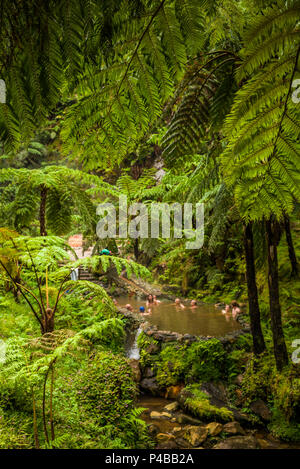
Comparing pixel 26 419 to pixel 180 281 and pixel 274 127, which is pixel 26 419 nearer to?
pixel 274 127

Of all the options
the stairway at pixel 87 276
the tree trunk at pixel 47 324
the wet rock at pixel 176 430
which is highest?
the tree trunk at pixel 47 324

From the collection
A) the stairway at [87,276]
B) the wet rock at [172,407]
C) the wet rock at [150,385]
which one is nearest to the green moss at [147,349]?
the wet rock at [150,385]

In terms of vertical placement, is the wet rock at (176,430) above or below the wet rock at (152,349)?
below

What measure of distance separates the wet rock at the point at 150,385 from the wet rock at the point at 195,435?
83 centimetres

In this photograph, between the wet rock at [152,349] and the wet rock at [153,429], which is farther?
the wet rock at [152,349]

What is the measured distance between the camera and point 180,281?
762cm

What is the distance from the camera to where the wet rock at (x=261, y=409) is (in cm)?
282

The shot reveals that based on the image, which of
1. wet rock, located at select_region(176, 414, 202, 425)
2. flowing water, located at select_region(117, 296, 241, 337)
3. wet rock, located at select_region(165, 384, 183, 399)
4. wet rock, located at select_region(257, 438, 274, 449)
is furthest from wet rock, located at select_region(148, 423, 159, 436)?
flowing water, located at select_region(117, 296, 241, 337)

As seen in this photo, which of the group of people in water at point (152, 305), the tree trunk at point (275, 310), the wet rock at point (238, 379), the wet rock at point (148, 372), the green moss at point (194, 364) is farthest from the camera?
the group of people in water at point (152, 305)

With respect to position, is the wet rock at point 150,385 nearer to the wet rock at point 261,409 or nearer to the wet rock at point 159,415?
the wet rock at point 159,415

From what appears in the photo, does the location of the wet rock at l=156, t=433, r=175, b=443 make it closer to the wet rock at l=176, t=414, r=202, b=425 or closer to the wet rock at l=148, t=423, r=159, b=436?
the wet rock at l=148, t=423, r=159, b=436

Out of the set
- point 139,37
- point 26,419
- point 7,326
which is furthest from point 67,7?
point 7,326

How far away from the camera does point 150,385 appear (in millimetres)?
3572

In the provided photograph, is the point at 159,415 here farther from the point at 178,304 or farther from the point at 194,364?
the point at 178,304
